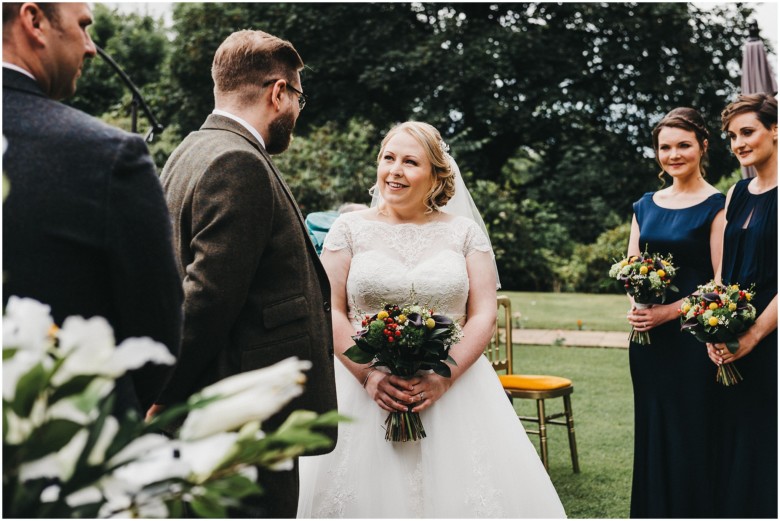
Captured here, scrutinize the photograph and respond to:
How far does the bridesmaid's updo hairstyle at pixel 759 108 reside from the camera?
3.94 meters

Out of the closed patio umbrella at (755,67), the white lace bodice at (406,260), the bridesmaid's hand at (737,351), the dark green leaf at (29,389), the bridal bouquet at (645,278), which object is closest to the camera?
the dark green leaf at (29,389)

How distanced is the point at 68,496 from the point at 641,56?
19729mm

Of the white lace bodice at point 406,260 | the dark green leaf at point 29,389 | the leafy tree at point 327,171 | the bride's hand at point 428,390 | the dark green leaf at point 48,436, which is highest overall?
the dark green leaf at point 29,389

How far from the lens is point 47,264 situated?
5.06 ft

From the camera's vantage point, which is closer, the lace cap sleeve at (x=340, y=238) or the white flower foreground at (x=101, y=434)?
the white flower foreground at (x=101, y=434)

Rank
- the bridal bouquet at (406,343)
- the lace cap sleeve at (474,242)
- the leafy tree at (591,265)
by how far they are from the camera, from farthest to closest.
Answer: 1. the leafy tree at (591,265)
2. the lace cap sleeve at (474,242)
3. the bridal bouquet at (406,343)

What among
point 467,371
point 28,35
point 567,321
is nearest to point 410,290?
point 467,371

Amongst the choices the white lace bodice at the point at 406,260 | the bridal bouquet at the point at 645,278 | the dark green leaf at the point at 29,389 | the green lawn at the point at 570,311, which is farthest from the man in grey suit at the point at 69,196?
the green lawn at the point at 570,311

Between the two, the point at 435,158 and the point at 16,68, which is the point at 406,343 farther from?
the point at 16,68

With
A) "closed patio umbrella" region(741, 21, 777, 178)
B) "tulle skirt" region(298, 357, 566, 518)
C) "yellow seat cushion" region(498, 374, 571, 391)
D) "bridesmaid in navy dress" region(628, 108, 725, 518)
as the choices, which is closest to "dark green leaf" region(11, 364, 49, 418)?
"tulle skirt" region(298, 357, 566, 518)

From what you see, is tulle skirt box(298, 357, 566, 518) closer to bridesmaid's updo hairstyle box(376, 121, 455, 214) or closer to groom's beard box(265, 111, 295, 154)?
bridesmaid's updo hairstyle box(376, 121, 455, 214)

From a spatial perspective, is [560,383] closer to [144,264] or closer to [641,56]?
[144,264]

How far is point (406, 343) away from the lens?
323cm

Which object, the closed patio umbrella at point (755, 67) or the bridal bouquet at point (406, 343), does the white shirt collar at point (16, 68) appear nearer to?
the bridal bouquet at point (406, 343)
